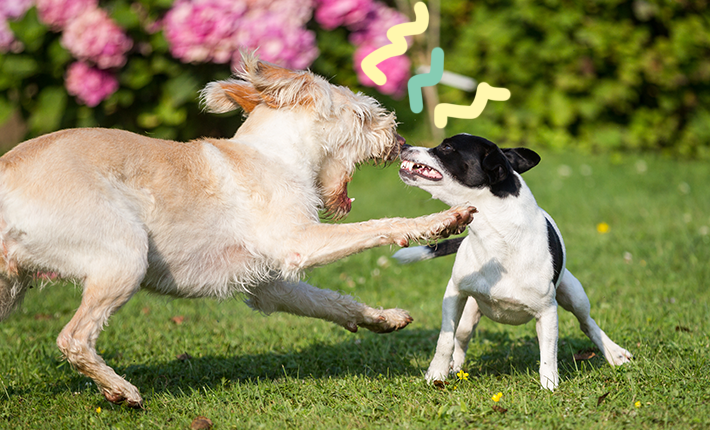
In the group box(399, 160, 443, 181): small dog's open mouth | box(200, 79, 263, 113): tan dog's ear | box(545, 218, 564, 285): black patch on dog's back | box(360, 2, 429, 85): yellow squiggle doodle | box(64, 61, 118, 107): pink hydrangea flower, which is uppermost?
box(200, 79, 263, 113): tan dog's ear

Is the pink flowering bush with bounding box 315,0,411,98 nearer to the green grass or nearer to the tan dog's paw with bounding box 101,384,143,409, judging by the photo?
the green grass

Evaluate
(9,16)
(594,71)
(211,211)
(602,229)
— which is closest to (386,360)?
(211,211)

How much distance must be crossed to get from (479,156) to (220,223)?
137 centimetres

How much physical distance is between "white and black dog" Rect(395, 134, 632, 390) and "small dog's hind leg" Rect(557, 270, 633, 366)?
242 millimetres

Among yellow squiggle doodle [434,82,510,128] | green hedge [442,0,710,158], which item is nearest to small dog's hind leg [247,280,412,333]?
yellow squiggle doodle [434,82,510,128]

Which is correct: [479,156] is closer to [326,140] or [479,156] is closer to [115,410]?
[326,140]

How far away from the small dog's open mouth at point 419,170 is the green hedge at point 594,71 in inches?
326

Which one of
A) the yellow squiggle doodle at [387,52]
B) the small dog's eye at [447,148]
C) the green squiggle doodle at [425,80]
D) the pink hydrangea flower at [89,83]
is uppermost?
the small dog's eye at [447,148]

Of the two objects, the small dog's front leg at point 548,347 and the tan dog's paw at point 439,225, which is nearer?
the tan dog's paw at point 439,225

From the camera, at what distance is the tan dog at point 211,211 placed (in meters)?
3.01

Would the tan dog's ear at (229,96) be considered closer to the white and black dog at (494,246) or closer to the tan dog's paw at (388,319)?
the white and black dog at (494,246)

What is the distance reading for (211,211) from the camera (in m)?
3.39

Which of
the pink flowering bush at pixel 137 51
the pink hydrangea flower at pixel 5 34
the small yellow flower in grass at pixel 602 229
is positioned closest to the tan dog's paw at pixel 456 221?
the small yellow flower in grass at pixel 602 229

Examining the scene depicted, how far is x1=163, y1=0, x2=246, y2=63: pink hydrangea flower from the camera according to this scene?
26.0ft
